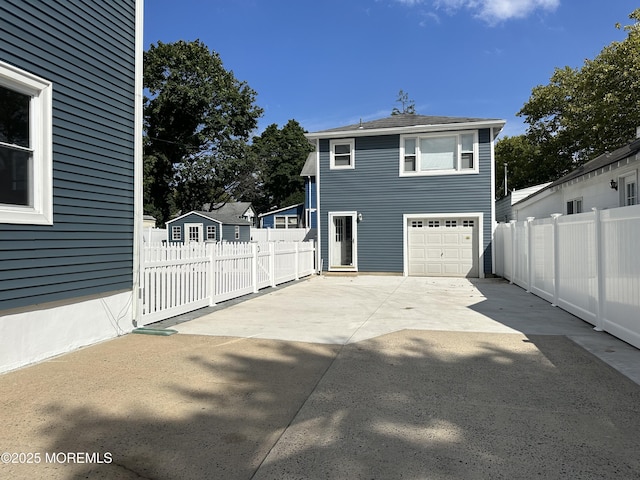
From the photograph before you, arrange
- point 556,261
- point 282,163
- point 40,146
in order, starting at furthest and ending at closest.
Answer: point 282,163 → point 556,261 → point 40,146

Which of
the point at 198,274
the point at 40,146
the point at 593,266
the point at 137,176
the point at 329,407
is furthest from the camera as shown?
the point at 198,274

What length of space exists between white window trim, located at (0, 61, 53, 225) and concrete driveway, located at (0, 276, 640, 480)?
1664mm

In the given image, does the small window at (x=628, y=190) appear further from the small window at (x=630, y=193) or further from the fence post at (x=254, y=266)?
the fence post at (x=254, y=266)

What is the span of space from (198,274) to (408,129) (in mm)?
10072

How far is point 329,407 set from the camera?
11.5 feet

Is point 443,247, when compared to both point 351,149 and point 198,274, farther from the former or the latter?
point 198,274

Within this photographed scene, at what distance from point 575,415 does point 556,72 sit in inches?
1191

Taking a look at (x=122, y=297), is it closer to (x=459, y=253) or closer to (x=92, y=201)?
(x=92, y=201)

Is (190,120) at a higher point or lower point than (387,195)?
higher

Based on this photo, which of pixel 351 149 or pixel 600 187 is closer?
pixel 600 187

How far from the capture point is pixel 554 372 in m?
4.39

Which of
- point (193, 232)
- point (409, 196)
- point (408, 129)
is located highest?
point (408, 129)

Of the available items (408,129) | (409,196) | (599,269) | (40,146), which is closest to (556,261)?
(599,269)

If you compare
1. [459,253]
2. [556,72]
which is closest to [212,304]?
[459,253]
